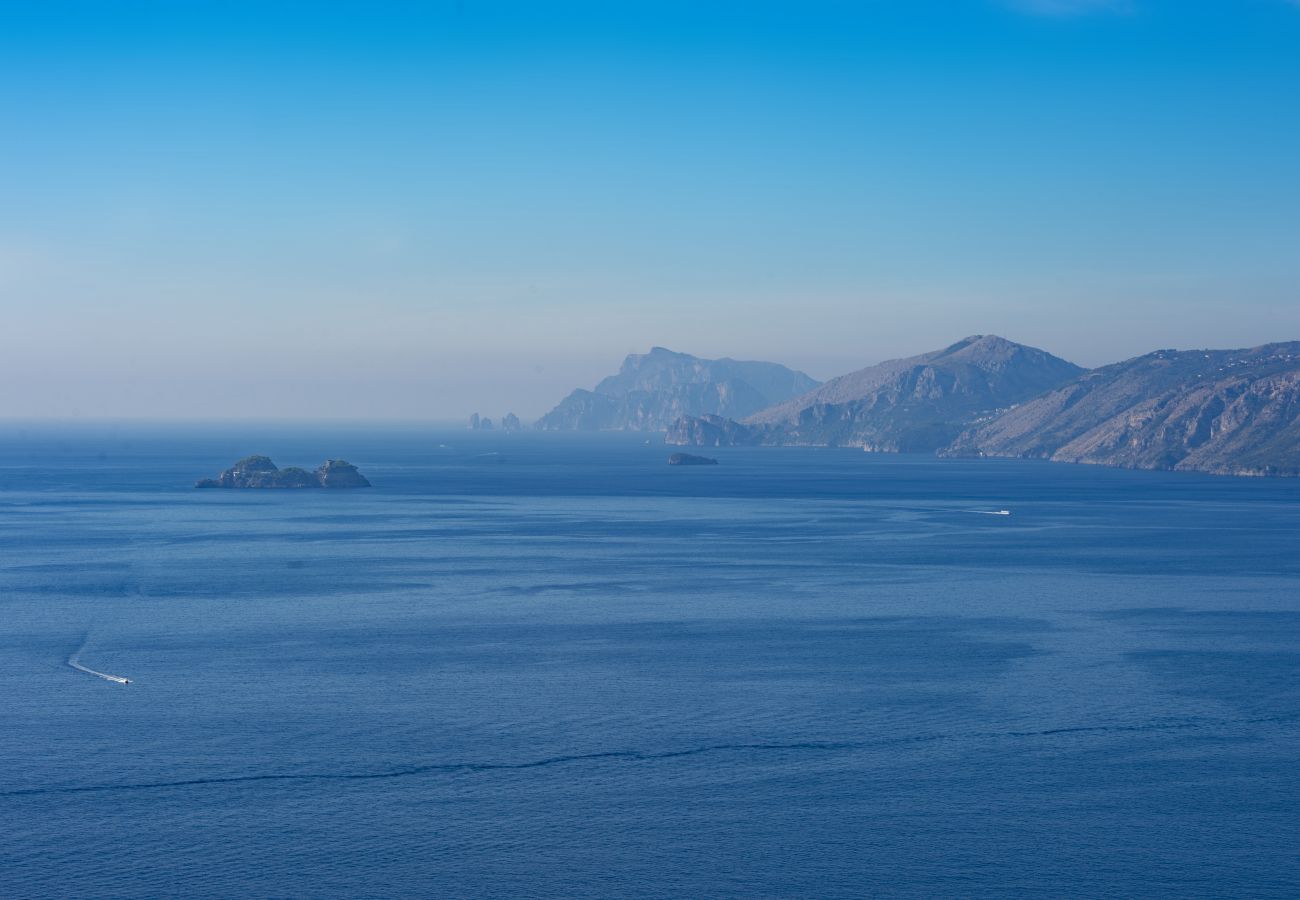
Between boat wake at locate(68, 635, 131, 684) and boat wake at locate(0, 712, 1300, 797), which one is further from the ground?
boat wake at locate(68, 635, 131, 684)

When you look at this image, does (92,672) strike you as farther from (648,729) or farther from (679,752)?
(679,752)

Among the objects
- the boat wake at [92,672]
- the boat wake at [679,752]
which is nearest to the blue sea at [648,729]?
the boat wake at [679,752]

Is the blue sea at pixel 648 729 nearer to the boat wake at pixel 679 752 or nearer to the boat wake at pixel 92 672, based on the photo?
the boat wake at pixel 679 752

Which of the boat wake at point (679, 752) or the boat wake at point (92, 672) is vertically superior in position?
the boat wake at point (92, 672)

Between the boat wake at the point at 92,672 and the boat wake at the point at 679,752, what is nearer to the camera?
the boat wake at the point at 679,752

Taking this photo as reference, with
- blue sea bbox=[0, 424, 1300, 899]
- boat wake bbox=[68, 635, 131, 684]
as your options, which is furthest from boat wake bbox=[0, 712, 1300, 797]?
boat wake bbox=[68, 635, 131, 684]

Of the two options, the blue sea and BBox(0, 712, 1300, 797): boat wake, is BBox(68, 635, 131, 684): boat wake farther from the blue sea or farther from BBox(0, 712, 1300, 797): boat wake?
BBox(0, 712, 1300, 797): boat wake

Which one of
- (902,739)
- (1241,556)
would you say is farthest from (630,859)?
(1241,556)

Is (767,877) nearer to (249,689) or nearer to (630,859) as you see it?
(630,859)

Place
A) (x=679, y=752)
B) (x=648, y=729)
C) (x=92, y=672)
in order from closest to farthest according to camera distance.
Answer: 1. (x=679, y=752)
2. (x=648, y=729)
3. (x=92, y=672)

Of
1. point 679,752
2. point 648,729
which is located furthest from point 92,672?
point 679,752
